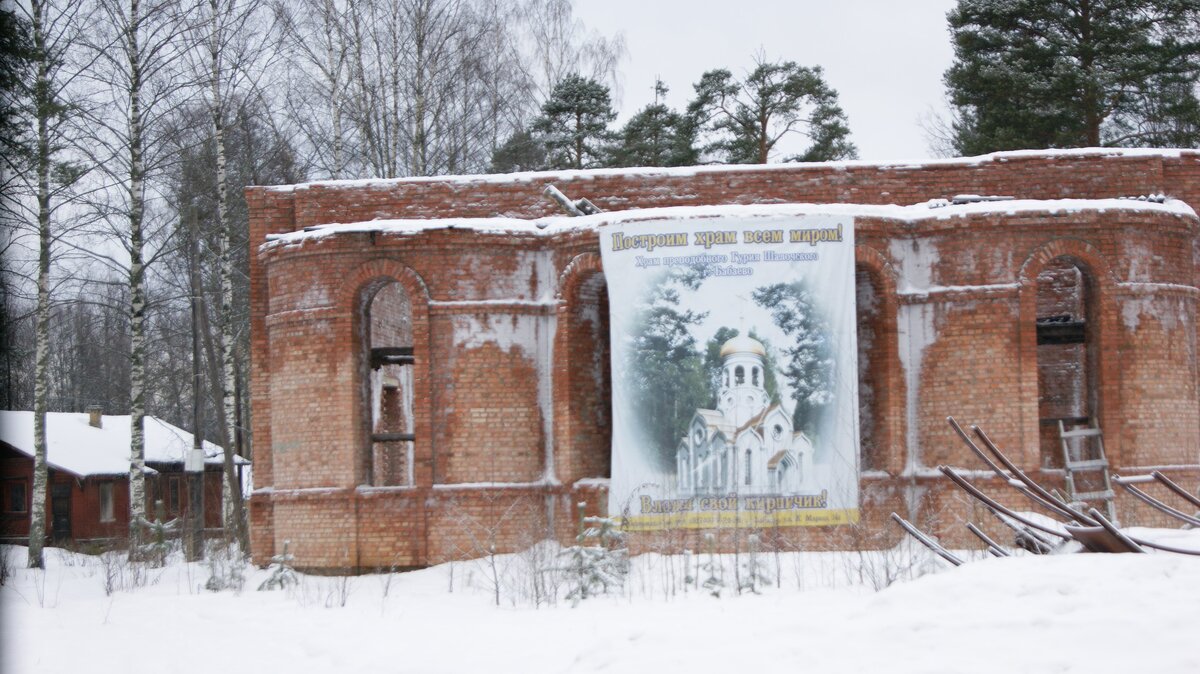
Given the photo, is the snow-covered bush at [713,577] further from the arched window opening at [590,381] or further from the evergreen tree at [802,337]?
the arched window opening at [590,381]

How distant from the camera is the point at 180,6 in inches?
925

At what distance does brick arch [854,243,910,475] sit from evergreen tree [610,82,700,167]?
18749mm

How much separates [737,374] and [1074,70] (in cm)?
1816

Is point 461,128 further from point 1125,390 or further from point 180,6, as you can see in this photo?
point 1125,390

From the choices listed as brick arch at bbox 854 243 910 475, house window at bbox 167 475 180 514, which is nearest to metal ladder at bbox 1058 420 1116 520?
brick arch at bbox 854 243 910 475

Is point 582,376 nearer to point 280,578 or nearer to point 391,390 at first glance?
point 280,578

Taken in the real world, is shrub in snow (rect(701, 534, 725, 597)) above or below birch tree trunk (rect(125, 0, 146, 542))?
below

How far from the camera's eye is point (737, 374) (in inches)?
646

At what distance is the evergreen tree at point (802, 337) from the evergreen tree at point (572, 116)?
19825mm

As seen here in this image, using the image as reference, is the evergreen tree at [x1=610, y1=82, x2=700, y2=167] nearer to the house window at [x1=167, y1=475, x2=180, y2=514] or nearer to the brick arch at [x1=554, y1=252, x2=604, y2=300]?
the house window at [x1=167, y1=475, x2=180, y2=514]

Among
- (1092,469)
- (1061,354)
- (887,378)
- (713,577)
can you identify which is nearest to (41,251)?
(887,378)

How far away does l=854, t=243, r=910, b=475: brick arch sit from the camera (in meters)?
17.0

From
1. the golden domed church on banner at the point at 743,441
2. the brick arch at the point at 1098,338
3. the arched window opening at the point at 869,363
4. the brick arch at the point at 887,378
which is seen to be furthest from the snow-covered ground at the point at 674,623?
the brick arch at the point at 1098,338

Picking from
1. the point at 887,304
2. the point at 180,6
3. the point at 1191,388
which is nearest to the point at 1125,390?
the point at 1191,388
